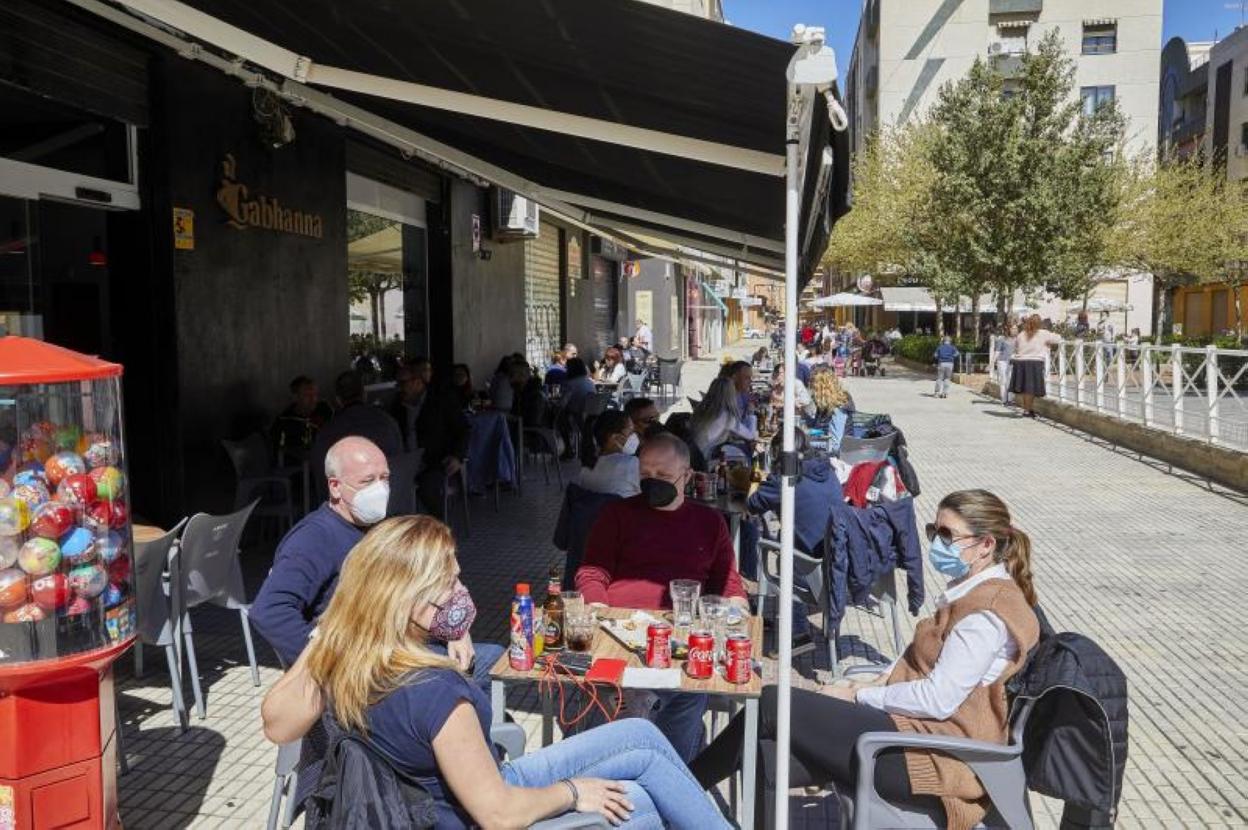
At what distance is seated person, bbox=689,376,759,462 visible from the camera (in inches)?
301

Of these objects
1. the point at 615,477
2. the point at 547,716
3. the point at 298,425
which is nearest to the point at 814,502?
the point at 615,477

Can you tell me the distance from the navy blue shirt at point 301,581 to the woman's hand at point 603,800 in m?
1.16

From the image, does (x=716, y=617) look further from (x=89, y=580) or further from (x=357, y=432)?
(x=357, y=432)

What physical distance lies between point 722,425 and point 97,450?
5.48 meters

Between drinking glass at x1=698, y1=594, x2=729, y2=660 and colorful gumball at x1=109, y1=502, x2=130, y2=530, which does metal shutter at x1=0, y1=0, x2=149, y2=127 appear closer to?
colorful gumball at x1=109, y1=502, x2=130, y2=530

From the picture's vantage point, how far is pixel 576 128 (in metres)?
4.09

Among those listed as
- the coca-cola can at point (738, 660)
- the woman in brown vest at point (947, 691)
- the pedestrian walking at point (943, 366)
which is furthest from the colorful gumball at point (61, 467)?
the pedestrian walking at point (943, 366)

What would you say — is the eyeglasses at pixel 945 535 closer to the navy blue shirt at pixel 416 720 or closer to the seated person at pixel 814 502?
the seated person at pixel 814 502

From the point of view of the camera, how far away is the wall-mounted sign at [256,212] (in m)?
7.38

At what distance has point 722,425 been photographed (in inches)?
303

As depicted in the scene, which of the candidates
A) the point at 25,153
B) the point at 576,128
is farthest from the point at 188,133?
the point at 576,128

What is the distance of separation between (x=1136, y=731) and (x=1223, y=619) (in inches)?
85.3

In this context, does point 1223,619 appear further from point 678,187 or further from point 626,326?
point 626,326

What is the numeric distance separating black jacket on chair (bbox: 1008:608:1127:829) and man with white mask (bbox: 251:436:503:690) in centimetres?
178
